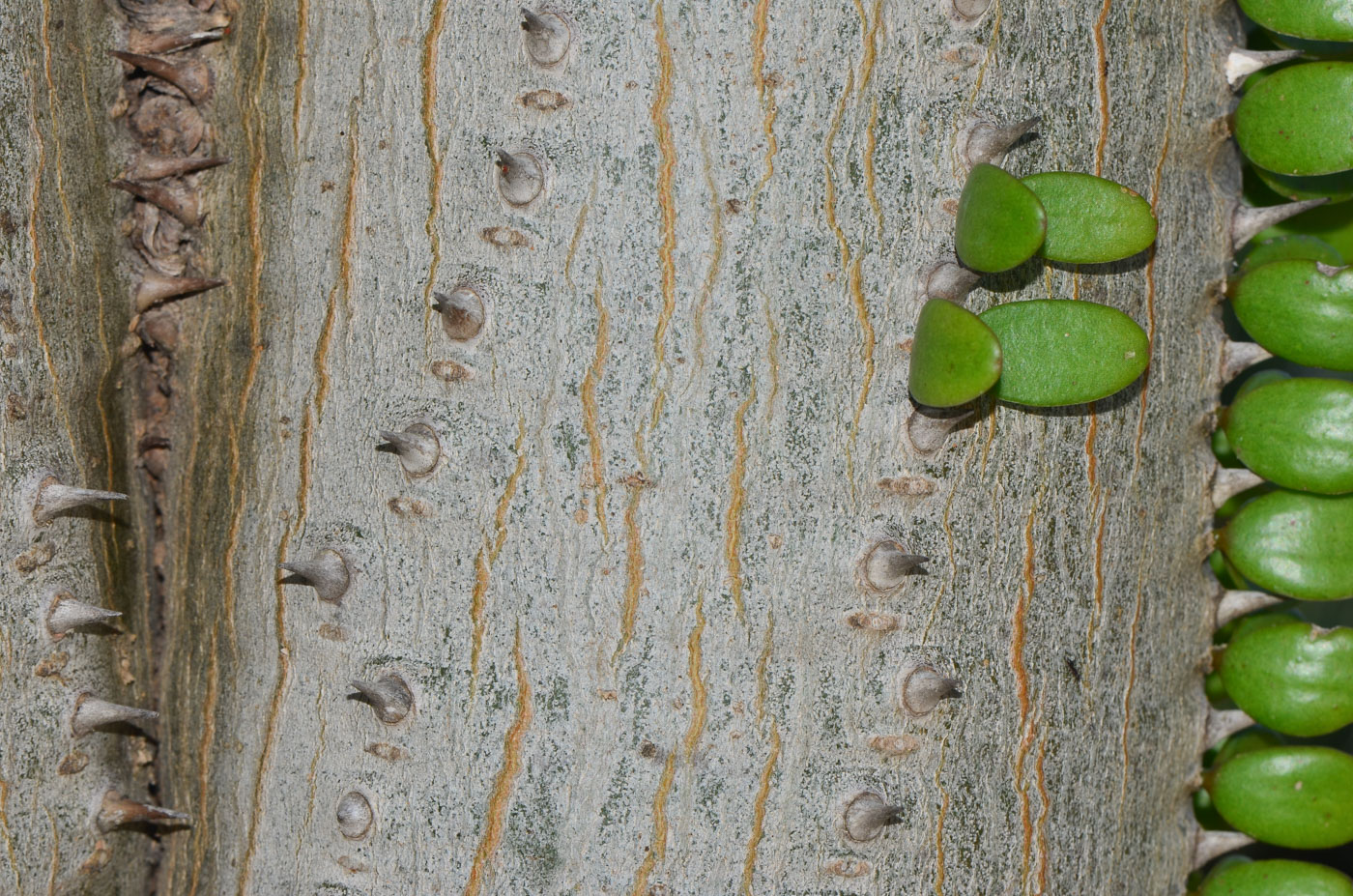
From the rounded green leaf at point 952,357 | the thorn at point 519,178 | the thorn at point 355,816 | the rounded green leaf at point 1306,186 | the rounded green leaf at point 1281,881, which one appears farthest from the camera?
the rounded green leaf at point 1306,186

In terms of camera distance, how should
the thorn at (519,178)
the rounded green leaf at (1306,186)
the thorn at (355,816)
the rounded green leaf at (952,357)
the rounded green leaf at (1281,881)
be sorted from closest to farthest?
the rounded green leaf at (952,357) → the thorn at (519,178) → the thorn at (355,816) → the rounded green leaf at (1281,881) → the rounded green leaf at (1306,186)

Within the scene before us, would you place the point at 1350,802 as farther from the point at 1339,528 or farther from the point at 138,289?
the point at 138,289

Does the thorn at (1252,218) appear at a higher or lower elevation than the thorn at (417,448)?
higher

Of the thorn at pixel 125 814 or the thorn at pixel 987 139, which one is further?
the thorn at pixel 125 814

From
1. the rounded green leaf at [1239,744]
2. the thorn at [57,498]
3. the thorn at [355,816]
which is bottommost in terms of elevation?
the thorn at [355,816]

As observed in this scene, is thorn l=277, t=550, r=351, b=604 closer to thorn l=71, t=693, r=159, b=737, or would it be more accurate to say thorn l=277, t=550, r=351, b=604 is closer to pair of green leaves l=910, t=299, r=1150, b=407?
thorn l=71, t=693, r=159, b=737

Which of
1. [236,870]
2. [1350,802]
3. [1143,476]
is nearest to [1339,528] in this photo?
[1143,476]

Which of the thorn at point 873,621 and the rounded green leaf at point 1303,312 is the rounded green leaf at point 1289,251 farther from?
the thorn at point 873,621

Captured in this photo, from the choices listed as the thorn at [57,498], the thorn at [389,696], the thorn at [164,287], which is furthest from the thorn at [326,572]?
the thorn at [164,287]
